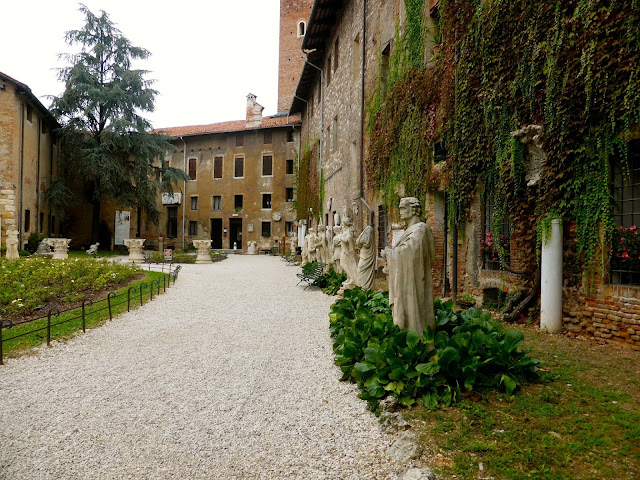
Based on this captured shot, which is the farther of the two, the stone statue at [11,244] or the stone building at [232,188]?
the stone building at [232,188]

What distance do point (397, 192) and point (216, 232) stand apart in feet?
88.0

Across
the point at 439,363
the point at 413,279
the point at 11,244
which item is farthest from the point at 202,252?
the point at 439,363

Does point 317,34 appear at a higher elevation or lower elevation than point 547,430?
higher

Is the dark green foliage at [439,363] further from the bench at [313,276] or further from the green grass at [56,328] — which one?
the bench at [313,276]

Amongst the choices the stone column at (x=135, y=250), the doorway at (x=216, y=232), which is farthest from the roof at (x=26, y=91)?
the doorway at (x=216, y=232)

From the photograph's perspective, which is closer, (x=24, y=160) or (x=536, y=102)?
(x=536, y=102)

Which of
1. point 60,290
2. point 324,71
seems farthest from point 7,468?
point 324,71

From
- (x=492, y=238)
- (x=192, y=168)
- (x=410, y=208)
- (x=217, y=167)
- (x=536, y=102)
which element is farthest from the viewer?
(x=192, y=168)

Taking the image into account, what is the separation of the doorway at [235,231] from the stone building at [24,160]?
12579mm

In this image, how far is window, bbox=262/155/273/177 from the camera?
35.1 metres

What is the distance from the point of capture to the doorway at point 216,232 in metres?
36.2

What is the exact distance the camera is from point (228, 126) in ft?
118

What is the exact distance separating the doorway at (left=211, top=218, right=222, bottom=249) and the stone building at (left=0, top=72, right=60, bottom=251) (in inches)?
448

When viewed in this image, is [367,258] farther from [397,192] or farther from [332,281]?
[397,192]
